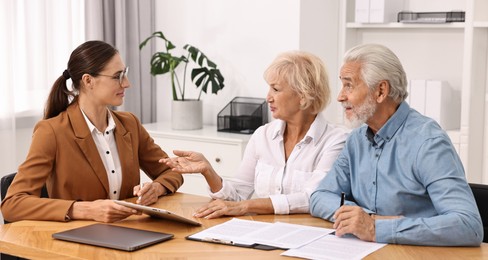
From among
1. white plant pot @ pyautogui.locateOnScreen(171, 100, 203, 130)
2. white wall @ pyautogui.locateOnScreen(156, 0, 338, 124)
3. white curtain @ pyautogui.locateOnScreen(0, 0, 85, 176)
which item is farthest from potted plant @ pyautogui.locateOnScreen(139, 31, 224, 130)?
white curtain @ pyautogui.locateOnScreen(0, 0, 85, 176)

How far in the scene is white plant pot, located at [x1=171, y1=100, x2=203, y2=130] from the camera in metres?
4.68

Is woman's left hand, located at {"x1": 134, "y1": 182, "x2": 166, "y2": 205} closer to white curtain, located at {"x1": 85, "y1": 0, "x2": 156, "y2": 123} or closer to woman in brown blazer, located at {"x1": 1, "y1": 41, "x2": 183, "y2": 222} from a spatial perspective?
woman in brown blazer, located at {"x1": 1, "y1": 41, "x2": 183, "y2": 222}

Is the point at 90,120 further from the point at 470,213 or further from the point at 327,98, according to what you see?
the point at 470,213

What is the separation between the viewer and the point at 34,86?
4508mm

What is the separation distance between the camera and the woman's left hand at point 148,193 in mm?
2789

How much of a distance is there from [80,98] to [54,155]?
30 cm

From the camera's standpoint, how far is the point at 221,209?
261cm

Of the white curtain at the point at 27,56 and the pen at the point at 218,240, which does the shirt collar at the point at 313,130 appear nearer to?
the pen at the point at 218,240

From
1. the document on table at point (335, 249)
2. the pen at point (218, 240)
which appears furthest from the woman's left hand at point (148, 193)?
the document on table at point (335, 249)

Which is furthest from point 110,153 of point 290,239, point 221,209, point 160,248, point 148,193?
point 290,239

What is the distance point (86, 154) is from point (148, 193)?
0.91 feet

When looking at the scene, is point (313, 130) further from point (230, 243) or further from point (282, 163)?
point (230, 243)

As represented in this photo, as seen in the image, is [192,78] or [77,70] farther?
[192,78]

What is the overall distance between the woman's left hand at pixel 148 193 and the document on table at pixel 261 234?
1.38ft
